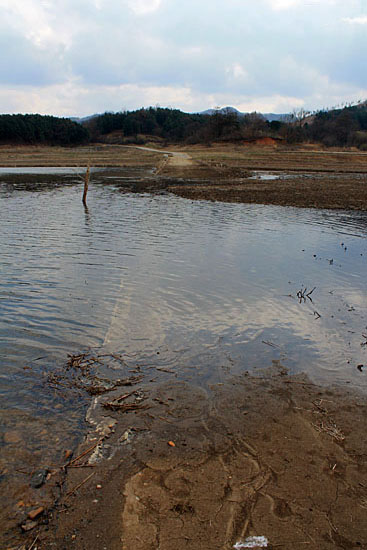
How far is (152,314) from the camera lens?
320 inches

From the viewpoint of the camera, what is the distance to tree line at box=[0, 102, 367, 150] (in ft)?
269

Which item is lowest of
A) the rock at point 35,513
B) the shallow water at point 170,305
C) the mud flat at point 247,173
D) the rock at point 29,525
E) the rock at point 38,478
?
the shallow water at point 170,305

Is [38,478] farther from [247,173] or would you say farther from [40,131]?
[40,131]

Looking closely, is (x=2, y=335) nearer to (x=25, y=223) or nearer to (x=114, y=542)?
(x=114, y=542)

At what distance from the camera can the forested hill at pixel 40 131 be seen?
8788 centimetres

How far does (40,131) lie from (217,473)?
101901mm

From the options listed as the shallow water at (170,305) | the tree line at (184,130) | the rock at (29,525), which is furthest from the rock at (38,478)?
the tree line at (184,130)

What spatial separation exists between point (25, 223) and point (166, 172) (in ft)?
96.9

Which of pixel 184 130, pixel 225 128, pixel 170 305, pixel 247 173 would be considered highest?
pixel 184 130

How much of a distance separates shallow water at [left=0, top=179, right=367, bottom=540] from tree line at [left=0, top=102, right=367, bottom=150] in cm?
6683

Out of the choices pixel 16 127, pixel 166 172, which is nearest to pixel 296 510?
pixel 166 172

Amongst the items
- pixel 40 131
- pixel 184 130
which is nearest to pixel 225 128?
pixel 184 130

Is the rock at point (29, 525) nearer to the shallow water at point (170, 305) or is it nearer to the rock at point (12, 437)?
the shallow water at point (170, 305)

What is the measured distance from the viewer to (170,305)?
865 centimetres
